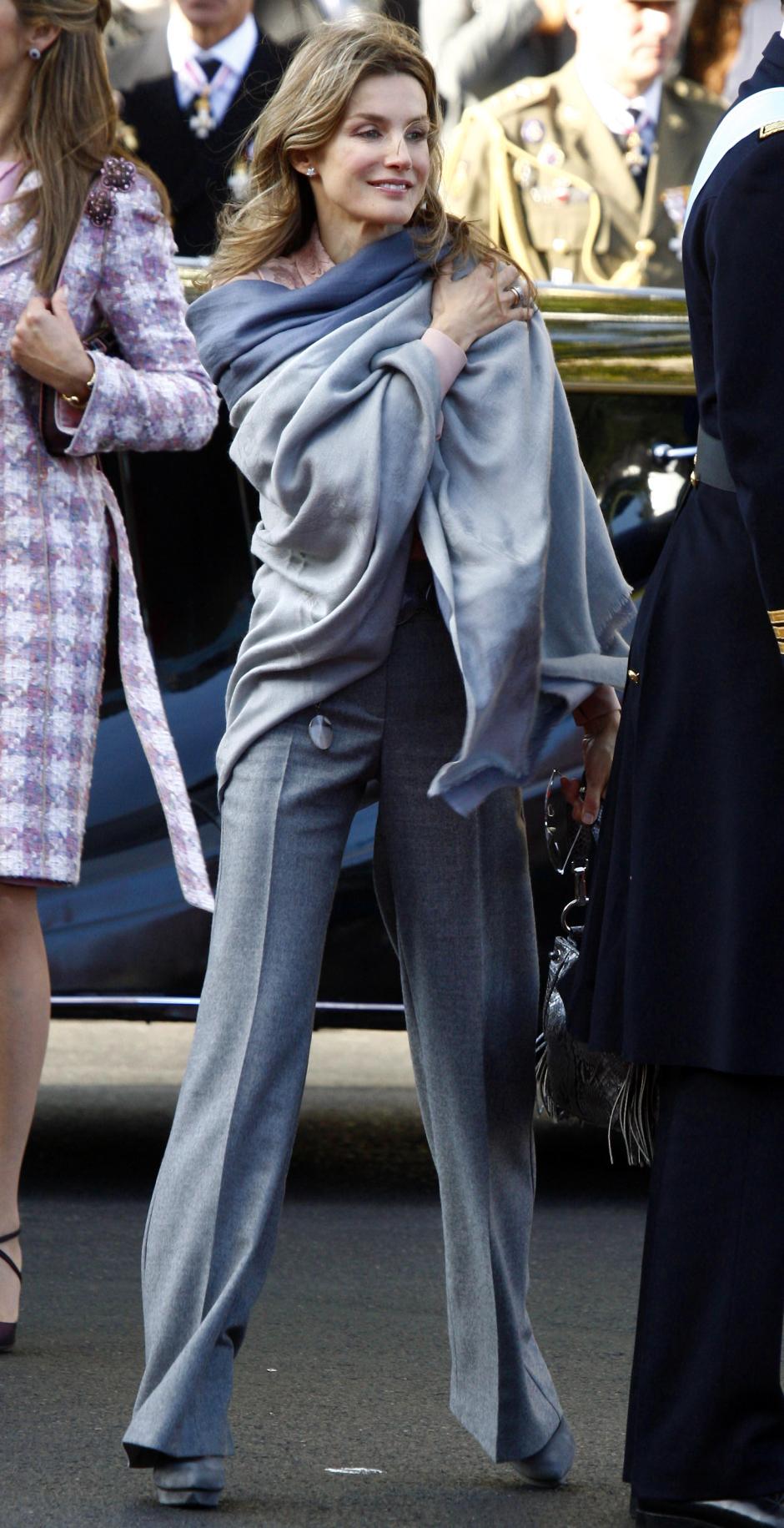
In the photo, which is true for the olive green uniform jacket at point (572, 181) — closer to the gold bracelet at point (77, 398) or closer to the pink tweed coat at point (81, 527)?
the pink tweed coat at point (81, 527)

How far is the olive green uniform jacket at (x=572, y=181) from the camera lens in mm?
4820

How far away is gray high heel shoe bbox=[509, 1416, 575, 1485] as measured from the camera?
9.34 feet

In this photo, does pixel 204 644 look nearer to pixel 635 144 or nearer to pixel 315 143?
pixel 635 144

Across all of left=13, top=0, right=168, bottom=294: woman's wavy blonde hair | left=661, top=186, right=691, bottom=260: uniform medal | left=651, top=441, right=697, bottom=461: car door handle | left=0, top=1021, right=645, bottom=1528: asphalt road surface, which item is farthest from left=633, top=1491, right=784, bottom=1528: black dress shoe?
left=661, top=186, right=691, bottom=260: uniform medal

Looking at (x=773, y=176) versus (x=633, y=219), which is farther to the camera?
(x=633, y=219)

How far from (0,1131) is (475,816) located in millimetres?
1123

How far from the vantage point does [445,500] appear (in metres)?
2.70

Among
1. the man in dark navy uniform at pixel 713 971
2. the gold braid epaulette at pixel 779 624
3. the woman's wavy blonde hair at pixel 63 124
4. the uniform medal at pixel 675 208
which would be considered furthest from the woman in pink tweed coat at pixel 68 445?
the uniform medal at pixel 675 208

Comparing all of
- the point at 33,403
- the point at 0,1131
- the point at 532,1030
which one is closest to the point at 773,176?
the point at 532,1030

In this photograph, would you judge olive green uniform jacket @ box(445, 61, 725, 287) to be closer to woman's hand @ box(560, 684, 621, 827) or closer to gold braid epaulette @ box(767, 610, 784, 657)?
woman's hand @ box(560, 684, 621, 827)

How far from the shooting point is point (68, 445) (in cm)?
359

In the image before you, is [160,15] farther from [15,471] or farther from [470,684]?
[470,684]

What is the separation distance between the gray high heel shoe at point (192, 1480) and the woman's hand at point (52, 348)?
170cm

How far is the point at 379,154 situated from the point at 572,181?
88.1 inches
